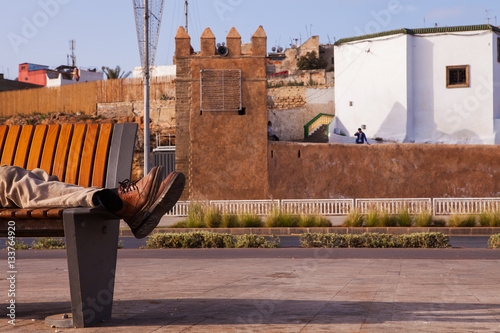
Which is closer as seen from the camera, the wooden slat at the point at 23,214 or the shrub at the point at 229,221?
the wooden slat at the point at 23,214

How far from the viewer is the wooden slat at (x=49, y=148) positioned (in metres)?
5.28

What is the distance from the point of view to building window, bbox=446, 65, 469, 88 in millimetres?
35312

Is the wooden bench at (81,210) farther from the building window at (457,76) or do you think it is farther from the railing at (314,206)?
the building window at (457,76)

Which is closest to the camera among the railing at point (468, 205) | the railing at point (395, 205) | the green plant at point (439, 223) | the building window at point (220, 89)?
the green plant at point (439, 223)

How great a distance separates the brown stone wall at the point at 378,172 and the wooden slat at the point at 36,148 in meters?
25.0

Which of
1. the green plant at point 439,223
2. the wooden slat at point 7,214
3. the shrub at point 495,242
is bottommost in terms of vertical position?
the green plant at point 439,223

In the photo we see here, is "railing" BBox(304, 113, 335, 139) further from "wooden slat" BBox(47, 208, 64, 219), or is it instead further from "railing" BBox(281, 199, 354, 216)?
"wooden slat" BBox(47, 208, 64, 219)

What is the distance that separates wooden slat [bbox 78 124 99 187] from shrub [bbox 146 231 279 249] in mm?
8440

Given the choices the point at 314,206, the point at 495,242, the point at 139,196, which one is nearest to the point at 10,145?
the point at 139,196

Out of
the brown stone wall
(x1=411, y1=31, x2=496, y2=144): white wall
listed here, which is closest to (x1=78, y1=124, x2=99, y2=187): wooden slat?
the brown stone wall

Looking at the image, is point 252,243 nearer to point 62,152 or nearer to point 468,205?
point 62,152

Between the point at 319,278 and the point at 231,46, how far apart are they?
78.8 ft

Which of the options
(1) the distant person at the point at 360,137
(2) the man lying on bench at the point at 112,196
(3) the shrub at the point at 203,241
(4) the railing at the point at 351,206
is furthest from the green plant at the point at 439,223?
(2) the man lying on bench at the point at 112,196

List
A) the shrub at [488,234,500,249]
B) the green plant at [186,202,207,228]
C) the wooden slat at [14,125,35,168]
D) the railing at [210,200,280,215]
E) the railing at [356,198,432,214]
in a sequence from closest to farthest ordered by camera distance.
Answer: the wooden slat at [14,125,35,168], the shrub at [488,234,500,249], the green plant at [186,202,207,228], the railing at [356,198,432,214], the railing at [210,200,280,215]
